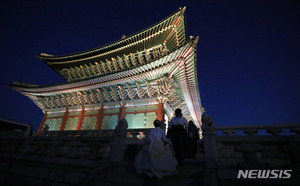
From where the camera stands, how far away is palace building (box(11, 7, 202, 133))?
9789 millimetres

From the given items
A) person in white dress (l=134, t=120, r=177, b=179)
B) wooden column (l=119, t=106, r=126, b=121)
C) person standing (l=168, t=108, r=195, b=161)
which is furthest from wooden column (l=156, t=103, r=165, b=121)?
person in white dress (l=134, t=120, r=177, b=179)

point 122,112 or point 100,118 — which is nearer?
point 122,112

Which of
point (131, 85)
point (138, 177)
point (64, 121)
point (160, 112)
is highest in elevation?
point (131, 85)

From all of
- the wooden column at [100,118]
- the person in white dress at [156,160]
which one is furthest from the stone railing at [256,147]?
the wooden column at [100,118]

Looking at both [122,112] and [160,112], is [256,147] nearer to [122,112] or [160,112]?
[160,112]

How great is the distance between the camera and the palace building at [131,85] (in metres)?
9.79

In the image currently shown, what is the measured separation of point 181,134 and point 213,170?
1.06 m

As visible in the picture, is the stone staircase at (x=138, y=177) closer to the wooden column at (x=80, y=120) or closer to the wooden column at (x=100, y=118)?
the wooden column at (x=100, y=118)

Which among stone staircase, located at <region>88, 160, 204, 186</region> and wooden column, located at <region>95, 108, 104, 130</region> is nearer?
stone staircase, located at <region>88, 160, 204, 186</region>

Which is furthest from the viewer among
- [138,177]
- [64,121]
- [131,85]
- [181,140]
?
[64,121]

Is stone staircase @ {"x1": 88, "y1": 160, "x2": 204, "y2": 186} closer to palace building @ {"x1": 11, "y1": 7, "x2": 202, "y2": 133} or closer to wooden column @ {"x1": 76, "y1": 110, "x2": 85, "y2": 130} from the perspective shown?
palace building @ {"x1": 11, "y1": 7, "x2": 202, "y2": 133}

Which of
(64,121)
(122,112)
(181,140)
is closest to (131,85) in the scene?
(122,112)

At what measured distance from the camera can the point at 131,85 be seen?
1166 centimetres

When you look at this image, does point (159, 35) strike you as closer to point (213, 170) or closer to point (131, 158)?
point (131, 158)
